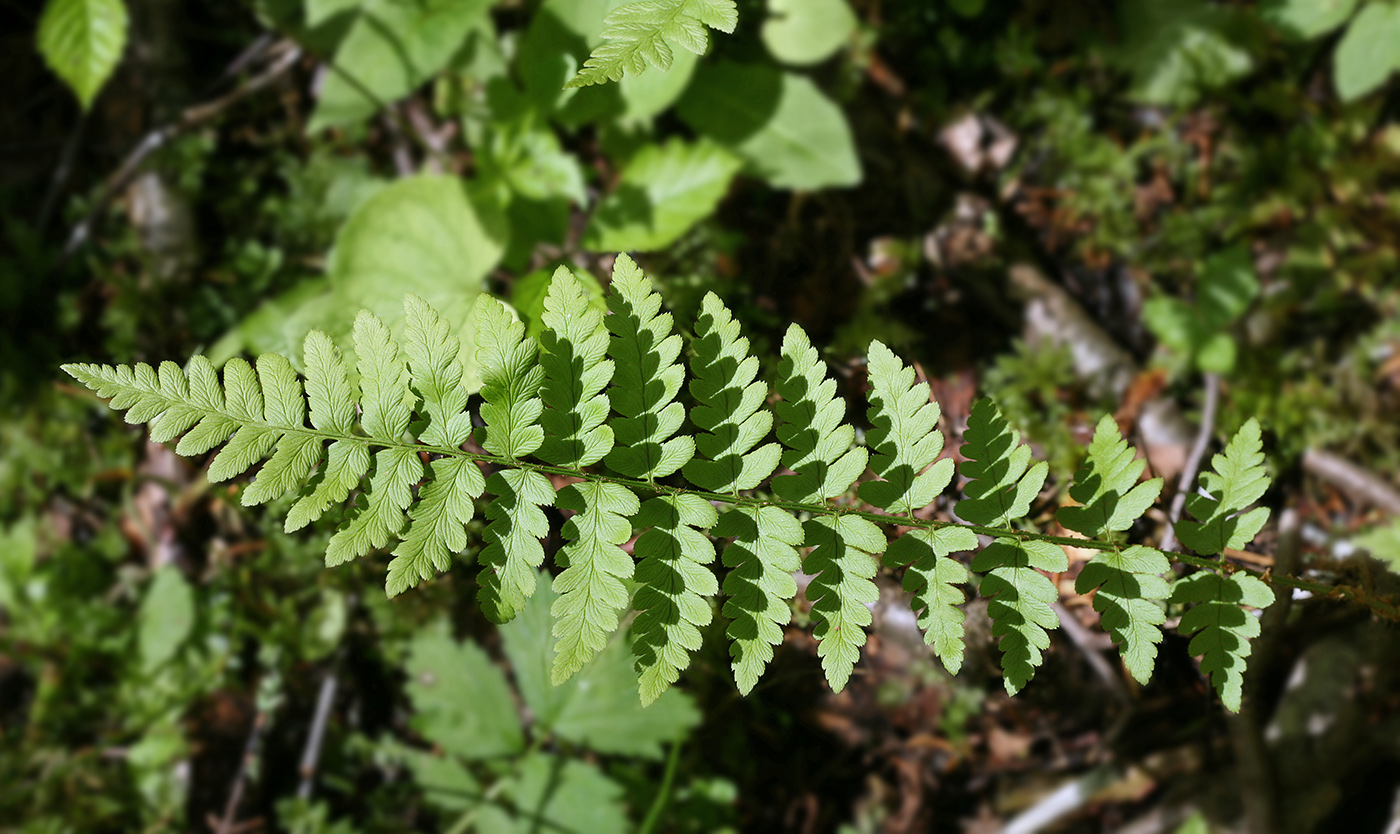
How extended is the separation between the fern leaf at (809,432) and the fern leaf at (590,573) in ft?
1.09

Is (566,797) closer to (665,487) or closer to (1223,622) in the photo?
(665,487)

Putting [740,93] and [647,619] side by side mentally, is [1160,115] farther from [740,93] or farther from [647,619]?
[647,619]

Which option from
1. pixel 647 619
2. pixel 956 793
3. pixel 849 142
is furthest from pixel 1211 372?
pixel 647 619

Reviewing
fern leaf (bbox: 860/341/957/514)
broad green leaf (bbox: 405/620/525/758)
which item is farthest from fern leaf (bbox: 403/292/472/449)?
broad green leaf (bbox: 405/620/525/758)

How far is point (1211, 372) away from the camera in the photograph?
324cm

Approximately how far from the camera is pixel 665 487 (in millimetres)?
1720

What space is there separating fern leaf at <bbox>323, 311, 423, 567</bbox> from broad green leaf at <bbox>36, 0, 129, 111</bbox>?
1.91m

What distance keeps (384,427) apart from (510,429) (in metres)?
0.24

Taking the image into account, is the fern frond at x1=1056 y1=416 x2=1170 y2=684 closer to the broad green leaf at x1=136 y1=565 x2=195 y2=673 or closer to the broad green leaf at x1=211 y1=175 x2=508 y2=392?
the broad green leaf at x1=211 y1=175 x2=508 y2=392

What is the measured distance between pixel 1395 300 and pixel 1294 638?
1571 mm

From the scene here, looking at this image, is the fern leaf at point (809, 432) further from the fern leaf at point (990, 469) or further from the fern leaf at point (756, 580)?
the fern leaf at point (990, 469)

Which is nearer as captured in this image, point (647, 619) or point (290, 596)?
point (647, 619)

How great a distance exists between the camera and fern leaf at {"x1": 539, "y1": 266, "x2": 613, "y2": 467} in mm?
1669

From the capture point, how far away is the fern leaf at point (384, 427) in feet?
5.36
